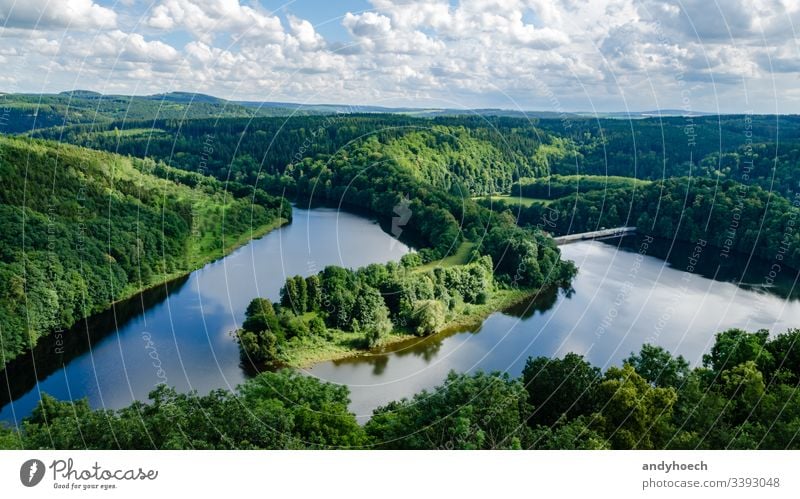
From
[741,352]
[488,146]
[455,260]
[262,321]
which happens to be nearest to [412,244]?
[455,260]

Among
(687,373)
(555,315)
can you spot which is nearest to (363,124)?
(555,315)

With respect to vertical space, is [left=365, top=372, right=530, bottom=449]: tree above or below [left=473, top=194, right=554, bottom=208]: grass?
above

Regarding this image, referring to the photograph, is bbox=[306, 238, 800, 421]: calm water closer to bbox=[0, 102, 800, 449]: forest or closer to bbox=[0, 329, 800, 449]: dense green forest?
bbox=[0, 102, 800, 449]: forest

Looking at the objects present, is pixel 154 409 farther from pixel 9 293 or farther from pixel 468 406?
pixel 9 293

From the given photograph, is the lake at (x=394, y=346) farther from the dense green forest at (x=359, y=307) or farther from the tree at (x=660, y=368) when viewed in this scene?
the tree at (x=660, y=368)

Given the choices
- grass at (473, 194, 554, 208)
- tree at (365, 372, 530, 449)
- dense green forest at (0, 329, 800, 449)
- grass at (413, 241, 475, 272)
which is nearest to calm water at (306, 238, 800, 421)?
grass at (413, 241, 475, 272)

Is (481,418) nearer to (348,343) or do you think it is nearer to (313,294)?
(348,343)

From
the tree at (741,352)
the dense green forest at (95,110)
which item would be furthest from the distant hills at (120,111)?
the tree at (741,352)
